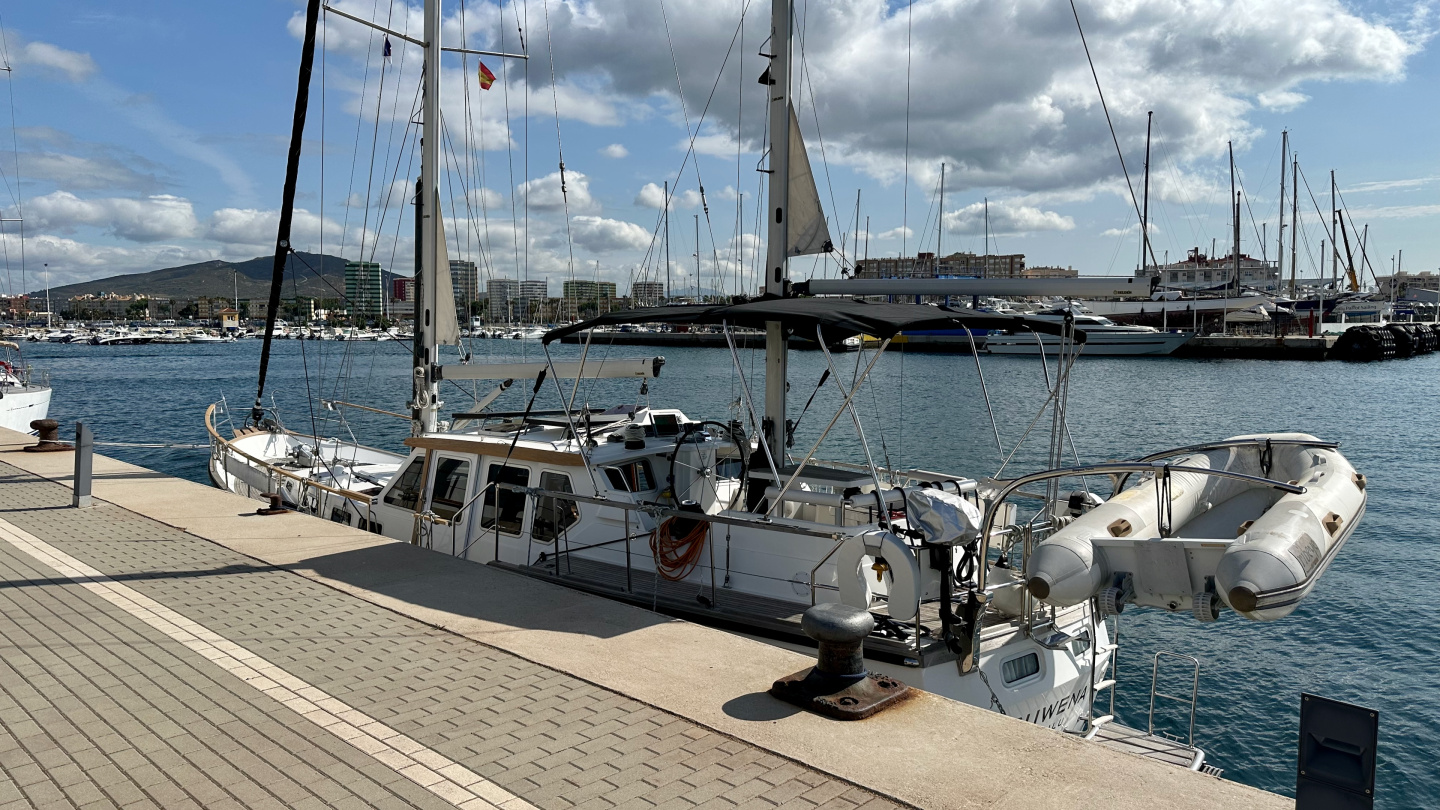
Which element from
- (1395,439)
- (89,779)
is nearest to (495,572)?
(89,779)

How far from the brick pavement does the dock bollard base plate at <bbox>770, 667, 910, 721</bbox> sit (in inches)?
27.0

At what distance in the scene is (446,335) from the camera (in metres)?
14.6

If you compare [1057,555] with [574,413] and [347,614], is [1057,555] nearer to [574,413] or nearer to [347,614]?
[347,614]

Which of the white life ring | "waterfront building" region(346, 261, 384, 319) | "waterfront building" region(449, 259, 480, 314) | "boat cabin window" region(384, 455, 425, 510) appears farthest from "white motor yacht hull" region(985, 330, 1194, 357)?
the white life ring

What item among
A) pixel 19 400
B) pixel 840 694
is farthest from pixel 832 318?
pixel 19 400

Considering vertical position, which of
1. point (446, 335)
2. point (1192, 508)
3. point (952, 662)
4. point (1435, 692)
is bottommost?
point (1435, 692)

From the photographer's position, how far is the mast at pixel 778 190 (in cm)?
1005

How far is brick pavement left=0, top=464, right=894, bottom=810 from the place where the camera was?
4477mm

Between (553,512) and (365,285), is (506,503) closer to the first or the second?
(553,512)

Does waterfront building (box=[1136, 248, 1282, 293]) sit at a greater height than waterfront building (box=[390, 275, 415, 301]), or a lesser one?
greater

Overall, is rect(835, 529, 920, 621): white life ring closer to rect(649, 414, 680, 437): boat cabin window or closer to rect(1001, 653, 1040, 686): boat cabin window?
rect(1001, 653, 1040, 686): boat cabin window

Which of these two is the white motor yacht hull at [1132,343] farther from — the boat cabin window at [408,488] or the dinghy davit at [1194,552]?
the dinghy davit at [1194,552]

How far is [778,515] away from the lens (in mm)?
8852

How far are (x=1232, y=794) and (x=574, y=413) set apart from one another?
339 inches
